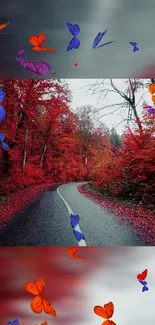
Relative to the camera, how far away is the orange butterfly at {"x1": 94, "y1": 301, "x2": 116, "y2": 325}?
2348mm

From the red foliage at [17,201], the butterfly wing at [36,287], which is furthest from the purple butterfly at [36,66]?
the butterfly wing at [36,287]

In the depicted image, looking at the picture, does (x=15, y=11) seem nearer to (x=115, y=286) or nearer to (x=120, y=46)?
(x=120, y=46)

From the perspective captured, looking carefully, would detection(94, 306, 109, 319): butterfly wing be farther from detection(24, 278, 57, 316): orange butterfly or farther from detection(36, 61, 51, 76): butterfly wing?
detection(36, 61, 51, 76): butterfly wing

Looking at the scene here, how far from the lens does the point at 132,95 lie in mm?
5043

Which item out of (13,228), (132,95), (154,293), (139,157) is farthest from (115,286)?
(132,95)

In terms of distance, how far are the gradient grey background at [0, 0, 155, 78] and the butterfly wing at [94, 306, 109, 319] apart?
2.52m

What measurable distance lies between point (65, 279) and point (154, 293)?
0.81m

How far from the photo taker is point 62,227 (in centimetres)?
455

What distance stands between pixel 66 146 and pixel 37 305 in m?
2.76

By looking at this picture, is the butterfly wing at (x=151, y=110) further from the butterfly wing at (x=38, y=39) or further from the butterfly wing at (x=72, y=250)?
the butterfly wing at (x=72, y=250)

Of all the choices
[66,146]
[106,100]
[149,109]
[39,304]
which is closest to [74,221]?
[66,146]

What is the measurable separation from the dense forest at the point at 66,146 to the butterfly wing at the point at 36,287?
182cm

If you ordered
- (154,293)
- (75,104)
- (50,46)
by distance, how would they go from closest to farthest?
(154,293) < (50,46) < (75,104)

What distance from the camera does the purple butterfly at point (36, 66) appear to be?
174 inches
